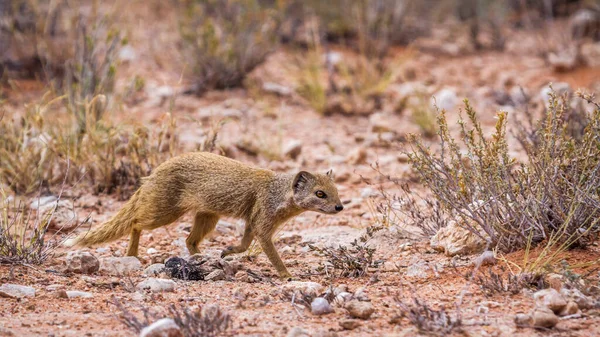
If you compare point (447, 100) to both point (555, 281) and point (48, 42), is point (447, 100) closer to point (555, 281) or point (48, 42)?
point (48, 42)

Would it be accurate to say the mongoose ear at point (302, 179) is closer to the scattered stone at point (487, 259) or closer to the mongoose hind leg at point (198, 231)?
the mongoose hind leg at point (198, 231)

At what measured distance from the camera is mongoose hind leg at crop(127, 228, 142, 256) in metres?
5.20

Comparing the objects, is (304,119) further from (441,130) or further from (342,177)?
(441,130)

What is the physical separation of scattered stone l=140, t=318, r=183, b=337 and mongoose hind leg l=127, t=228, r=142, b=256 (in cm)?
199

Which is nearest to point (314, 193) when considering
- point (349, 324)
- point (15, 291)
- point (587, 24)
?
point (349, 324)

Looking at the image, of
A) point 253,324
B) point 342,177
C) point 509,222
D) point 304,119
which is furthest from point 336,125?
point 253,324

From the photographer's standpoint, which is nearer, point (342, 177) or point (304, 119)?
point (342, 177)

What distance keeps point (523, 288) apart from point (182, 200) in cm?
227

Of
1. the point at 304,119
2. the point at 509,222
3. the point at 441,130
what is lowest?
the point at 304,119

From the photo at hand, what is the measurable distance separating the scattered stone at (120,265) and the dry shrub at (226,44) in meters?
5.00

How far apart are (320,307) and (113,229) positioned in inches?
77.6

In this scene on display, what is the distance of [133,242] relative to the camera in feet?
17.1

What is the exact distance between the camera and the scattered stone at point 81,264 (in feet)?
14.9

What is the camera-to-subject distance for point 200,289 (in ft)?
14.0
